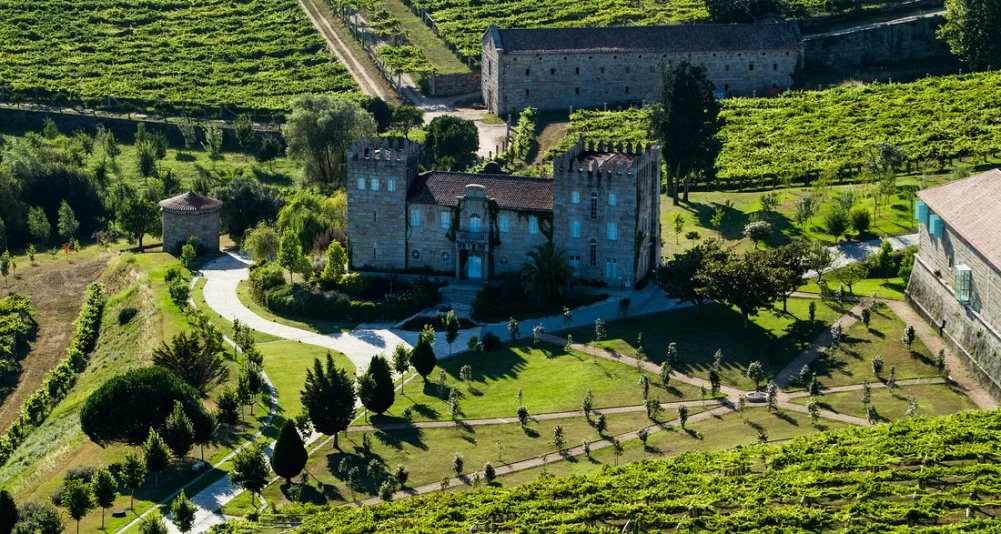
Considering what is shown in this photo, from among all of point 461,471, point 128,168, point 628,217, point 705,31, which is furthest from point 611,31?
point 461,471

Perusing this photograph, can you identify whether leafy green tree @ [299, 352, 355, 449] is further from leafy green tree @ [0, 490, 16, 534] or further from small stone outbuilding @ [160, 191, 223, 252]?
small stone outbuilding @ [160, 191, 223, 252]

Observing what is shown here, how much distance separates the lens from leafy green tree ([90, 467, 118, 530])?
90625 millimetres

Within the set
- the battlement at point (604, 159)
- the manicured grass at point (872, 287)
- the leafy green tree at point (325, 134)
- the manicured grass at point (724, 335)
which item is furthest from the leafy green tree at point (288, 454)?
the leafy green tree at point (325, 134)

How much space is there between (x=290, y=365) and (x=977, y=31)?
79.9 metres

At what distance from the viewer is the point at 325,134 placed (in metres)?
148

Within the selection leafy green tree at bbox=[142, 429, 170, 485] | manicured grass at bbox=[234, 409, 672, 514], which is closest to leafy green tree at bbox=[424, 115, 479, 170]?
manicured grass at bbox=[234, 409, 672, 514]

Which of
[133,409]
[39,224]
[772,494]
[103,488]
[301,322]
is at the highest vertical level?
[39,224]

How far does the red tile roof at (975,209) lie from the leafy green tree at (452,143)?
50325 mm

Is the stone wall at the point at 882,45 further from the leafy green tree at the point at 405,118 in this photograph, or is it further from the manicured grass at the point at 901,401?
the manicured grass at the point at 901,401

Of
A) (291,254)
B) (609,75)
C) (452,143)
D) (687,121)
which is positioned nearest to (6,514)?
(291,254)

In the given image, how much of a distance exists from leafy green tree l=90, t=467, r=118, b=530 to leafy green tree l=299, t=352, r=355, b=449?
11.7 meters

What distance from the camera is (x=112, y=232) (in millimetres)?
151375

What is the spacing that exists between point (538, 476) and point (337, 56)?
108 m

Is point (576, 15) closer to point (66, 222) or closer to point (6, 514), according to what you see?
point (66, 222)
